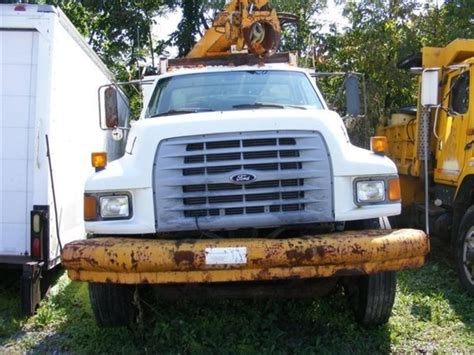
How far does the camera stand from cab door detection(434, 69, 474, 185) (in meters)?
6.90

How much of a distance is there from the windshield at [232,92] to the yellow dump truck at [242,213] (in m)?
0.74

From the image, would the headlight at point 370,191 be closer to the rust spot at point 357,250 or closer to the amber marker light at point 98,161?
the rust spot at point 357,250

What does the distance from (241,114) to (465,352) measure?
250cm

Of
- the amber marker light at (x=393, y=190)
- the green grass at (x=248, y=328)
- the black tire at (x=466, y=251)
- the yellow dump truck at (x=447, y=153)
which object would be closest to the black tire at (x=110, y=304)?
the green grass at (x=248, y=328)

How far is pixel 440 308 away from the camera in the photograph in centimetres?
542

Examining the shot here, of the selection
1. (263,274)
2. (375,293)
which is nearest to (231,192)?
(263,274)

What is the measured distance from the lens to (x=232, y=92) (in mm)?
5422

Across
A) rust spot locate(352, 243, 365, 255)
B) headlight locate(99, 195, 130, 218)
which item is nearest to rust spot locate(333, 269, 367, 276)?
rust spot locate(352, 243, 365, 255)

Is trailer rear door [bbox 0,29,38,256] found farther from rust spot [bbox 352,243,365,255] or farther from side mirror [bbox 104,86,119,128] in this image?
rust spot [bbox 352,243,365,255]

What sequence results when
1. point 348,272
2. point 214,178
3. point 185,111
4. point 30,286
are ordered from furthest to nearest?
point 30,286 → point 185,111 → point 214,178 → point 348,272

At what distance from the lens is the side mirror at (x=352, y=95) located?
6.00 meters

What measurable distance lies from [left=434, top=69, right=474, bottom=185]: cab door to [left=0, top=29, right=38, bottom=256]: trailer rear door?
15.7ft

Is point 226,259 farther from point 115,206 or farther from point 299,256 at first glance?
point 115,206

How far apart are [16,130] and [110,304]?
1988 millimetres
